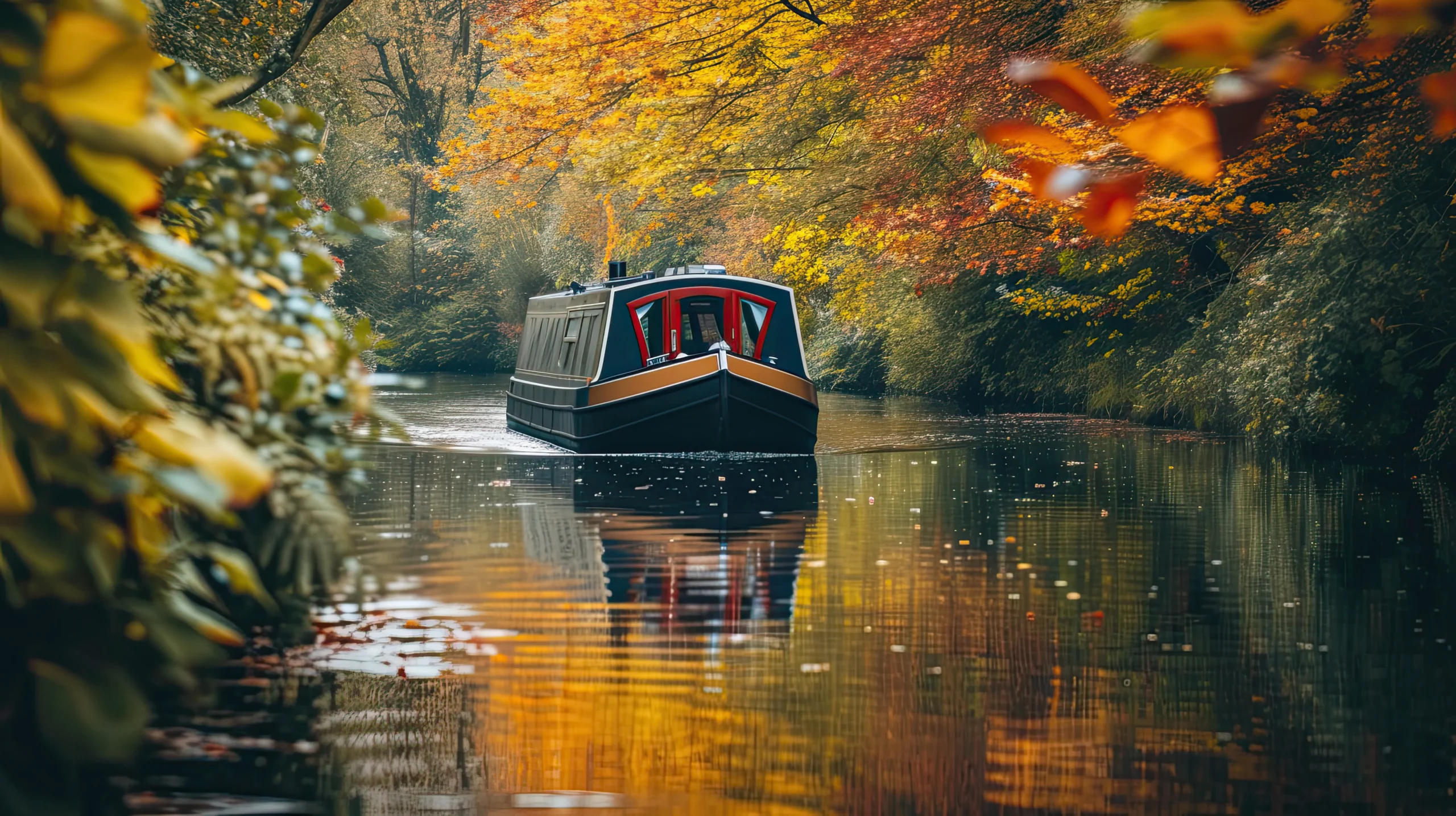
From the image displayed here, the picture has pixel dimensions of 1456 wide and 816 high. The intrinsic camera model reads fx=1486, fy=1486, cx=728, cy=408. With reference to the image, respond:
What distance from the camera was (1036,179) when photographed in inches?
68.8

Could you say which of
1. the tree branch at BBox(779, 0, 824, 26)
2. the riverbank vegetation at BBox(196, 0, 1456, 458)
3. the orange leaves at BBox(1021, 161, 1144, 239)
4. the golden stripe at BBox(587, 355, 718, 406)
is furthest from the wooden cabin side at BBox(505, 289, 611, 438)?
the orange leaves at BBox(1021, 161, 1144, 239)

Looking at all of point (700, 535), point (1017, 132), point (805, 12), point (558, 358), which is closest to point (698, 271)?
point (558, 358)

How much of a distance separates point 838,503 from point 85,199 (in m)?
11.8

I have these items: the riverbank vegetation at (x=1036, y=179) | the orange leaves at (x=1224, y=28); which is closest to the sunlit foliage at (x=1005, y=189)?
the riverbank vegetation at (x=1036, y=179)

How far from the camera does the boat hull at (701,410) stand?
1898 centimetres

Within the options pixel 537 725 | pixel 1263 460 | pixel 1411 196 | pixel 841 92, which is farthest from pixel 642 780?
pixel 841 92

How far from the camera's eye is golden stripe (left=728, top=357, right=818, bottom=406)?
19016mm

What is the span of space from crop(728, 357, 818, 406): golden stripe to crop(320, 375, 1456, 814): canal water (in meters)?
5.45

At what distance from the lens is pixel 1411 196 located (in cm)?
1452

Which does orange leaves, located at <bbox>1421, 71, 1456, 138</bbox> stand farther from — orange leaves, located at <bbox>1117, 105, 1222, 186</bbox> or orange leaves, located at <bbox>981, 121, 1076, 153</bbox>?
orange leaves, located at <bbox>981, 121, 1076, 153</bbox>

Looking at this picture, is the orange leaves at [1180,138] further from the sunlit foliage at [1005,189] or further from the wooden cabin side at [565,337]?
the wooden cabin side at [565,337]

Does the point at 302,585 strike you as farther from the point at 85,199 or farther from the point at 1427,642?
the point at 1427,642

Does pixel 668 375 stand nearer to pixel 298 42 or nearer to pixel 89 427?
pixel 298 42

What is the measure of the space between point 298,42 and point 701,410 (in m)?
6.55
